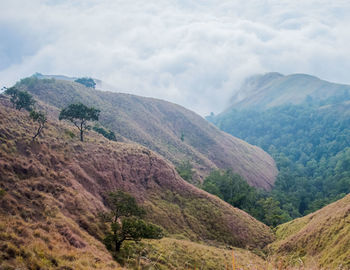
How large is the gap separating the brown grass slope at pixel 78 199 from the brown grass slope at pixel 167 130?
38.3m

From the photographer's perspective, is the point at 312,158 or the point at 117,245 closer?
the point at 117,245

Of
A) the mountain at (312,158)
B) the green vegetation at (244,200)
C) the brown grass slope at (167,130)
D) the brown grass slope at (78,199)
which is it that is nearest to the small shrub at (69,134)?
the brown grass slope at (78,199)

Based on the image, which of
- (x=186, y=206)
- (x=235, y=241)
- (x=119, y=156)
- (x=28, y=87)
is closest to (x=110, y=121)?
(x=28, y=87)

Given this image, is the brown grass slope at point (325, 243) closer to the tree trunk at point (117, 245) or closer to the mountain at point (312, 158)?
the tree trunk at point (117, 245)

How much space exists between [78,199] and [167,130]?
9004cm

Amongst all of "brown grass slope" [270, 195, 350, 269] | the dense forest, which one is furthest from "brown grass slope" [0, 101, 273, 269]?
the dense forest

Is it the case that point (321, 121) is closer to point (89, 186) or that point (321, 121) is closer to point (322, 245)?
point (322, 245)

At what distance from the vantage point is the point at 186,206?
41.9 metres

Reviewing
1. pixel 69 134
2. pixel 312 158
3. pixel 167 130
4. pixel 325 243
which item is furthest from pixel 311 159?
pixel 69 134

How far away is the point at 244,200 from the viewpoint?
6250cm

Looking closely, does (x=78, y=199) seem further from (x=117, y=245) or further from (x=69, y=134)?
(x=69, y=134)

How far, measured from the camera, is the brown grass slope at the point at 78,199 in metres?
16.5

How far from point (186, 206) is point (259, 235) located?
13.4 m

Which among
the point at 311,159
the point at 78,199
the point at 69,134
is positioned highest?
the point at 69,134
